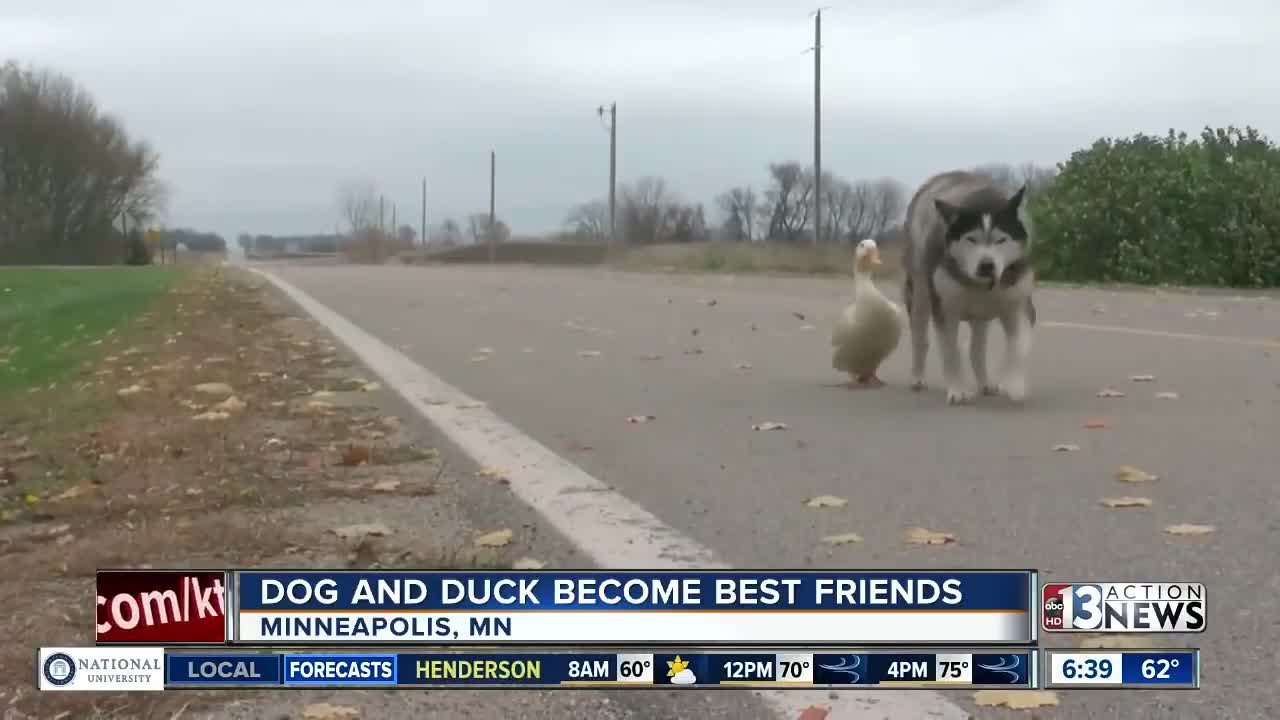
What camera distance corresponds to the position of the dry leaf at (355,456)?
6102 mm

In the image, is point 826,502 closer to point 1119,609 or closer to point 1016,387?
point 1119,609

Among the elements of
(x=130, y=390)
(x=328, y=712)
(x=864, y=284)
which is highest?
(x=864, y=284)

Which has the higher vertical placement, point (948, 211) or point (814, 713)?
point (948, 211)

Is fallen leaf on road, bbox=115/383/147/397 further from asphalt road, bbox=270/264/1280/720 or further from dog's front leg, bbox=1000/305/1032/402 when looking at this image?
dog's front leg, bbox=1000/305/1032/402

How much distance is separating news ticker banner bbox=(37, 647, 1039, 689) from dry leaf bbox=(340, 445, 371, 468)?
2842 mm

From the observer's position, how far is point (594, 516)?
496 centimetres

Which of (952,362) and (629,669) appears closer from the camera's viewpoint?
(629,669)

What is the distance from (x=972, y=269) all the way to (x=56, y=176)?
87.1 metres

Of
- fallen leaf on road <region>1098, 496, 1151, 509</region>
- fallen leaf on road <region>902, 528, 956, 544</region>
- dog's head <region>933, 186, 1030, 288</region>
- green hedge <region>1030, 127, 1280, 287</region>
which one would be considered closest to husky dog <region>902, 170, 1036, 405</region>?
dog's head <region>933, 186, 1030, 288</region>

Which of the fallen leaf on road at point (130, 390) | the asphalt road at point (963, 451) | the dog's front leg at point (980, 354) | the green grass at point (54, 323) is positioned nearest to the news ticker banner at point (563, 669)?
the asphalt road at point (963, 451)

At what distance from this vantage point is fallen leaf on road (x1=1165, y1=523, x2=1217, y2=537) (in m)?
4.62

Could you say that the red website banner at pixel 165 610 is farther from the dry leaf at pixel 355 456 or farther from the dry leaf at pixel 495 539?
the dry leaf at pixel 355 456

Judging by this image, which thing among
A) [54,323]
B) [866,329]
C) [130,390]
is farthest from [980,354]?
[54,323]

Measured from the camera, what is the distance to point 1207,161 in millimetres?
28766
